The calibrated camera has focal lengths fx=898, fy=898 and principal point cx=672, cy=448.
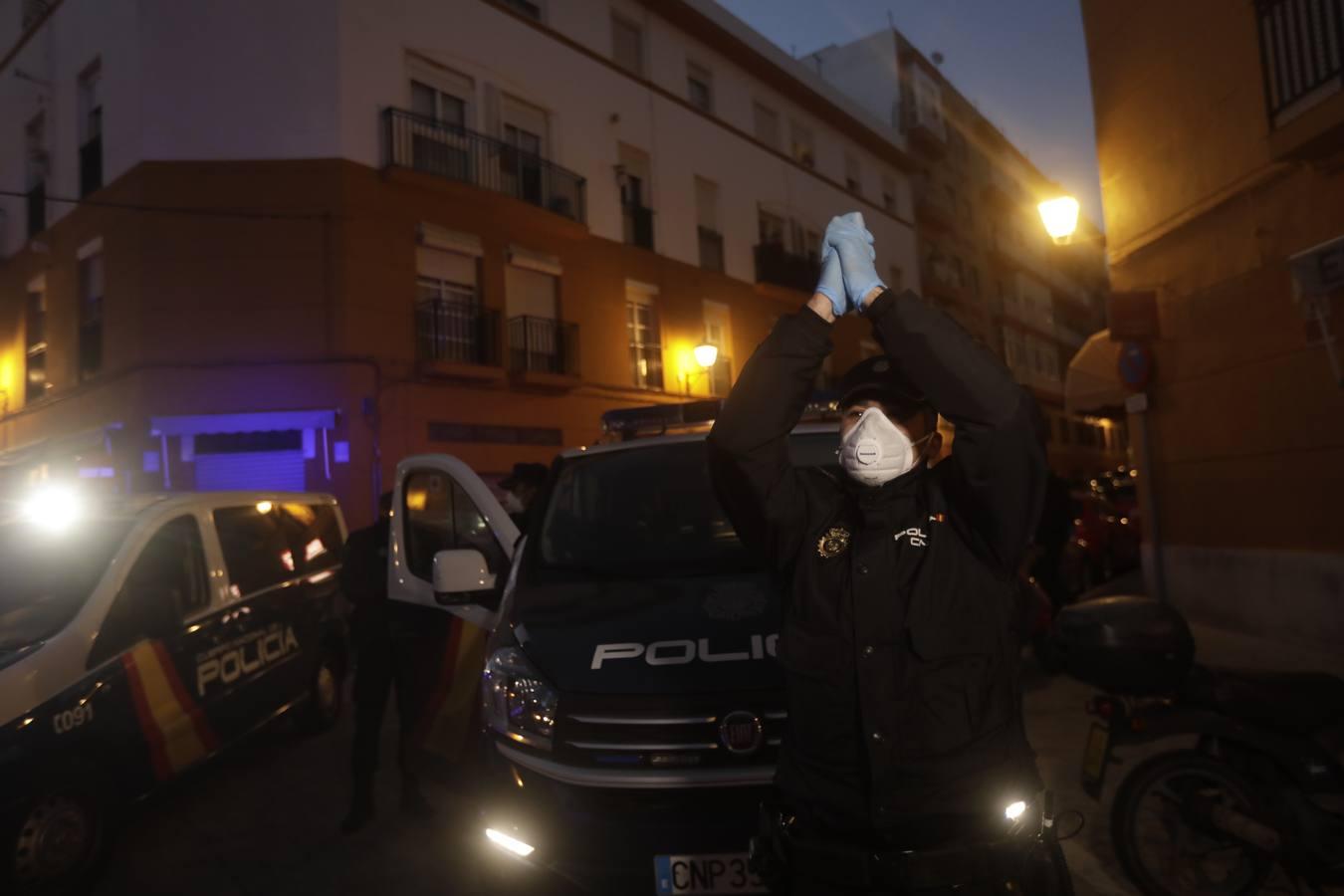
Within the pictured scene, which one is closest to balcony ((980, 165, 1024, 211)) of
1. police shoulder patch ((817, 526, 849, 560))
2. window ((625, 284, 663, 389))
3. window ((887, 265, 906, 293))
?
window ((887, 265, 906, 293))

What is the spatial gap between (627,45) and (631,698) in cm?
1965

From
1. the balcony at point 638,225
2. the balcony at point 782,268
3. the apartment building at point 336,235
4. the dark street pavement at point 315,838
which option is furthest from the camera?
the balcony at point 782,268

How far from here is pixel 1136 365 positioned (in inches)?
359

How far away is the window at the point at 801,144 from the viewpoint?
81.7 feet

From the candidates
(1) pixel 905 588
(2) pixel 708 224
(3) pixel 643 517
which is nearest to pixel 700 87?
(2) pixel 708 224

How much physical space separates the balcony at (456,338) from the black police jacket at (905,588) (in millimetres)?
13616

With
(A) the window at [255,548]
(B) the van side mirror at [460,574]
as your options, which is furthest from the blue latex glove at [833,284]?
(A) the window at [255,548]

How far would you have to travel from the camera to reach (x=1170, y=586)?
9.10m

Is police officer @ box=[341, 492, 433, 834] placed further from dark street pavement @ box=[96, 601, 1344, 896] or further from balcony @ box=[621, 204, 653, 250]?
balcony @ box=[621, 204, 653, 250]

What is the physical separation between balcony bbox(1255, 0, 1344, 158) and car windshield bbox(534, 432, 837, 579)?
5.21 metres

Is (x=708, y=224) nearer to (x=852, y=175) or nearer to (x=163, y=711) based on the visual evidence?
(x=852, y=175)

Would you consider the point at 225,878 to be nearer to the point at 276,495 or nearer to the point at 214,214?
the point at 276,495

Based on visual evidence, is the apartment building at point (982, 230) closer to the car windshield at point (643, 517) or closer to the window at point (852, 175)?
the window at point (852, 175)

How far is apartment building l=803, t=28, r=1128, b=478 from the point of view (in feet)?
103
